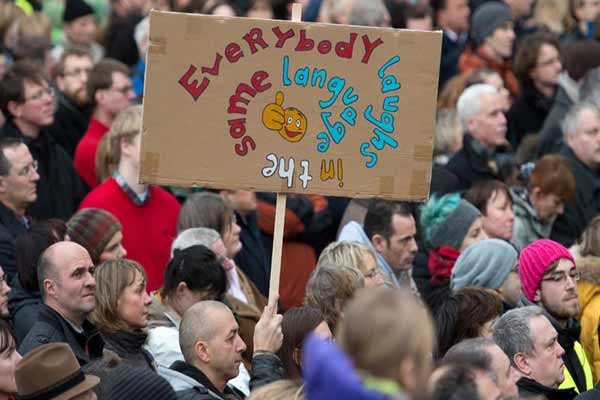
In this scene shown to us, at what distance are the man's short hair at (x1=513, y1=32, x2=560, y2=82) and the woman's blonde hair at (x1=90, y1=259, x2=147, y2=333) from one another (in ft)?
22.1

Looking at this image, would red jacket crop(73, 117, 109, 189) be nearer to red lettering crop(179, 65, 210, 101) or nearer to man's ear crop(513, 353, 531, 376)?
red lettering crop(179, 65, 210, 101)

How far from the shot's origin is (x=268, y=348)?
7148 mm

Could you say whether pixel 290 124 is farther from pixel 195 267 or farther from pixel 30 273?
pixel 30 273

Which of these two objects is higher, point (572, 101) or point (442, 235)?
point (572, 101)

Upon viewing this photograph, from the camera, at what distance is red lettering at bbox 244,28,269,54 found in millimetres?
7388

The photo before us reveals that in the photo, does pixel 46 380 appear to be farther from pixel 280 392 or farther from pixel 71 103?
pixel 71 103

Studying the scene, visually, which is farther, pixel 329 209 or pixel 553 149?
pixel 553 149

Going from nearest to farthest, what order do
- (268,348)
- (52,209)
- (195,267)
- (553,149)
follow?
(268,348), (195,267), (52,209), (553,149)

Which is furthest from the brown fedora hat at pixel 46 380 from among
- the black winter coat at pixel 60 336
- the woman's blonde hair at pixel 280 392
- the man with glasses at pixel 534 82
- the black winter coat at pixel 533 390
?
the man with glasses at pixel 534 82

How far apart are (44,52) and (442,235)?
4818 mm

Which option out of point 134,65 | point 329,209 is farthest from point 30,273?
point 134,65

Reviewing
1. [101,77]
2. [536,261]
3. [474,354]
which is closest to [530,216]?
[536,261]

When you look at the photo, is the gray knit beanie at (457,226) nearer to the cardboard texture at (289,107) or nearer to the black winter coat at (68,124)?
the cardboard texture at (289,107)

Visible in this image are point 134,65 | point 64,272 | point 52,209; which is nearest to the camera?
point 64,272
